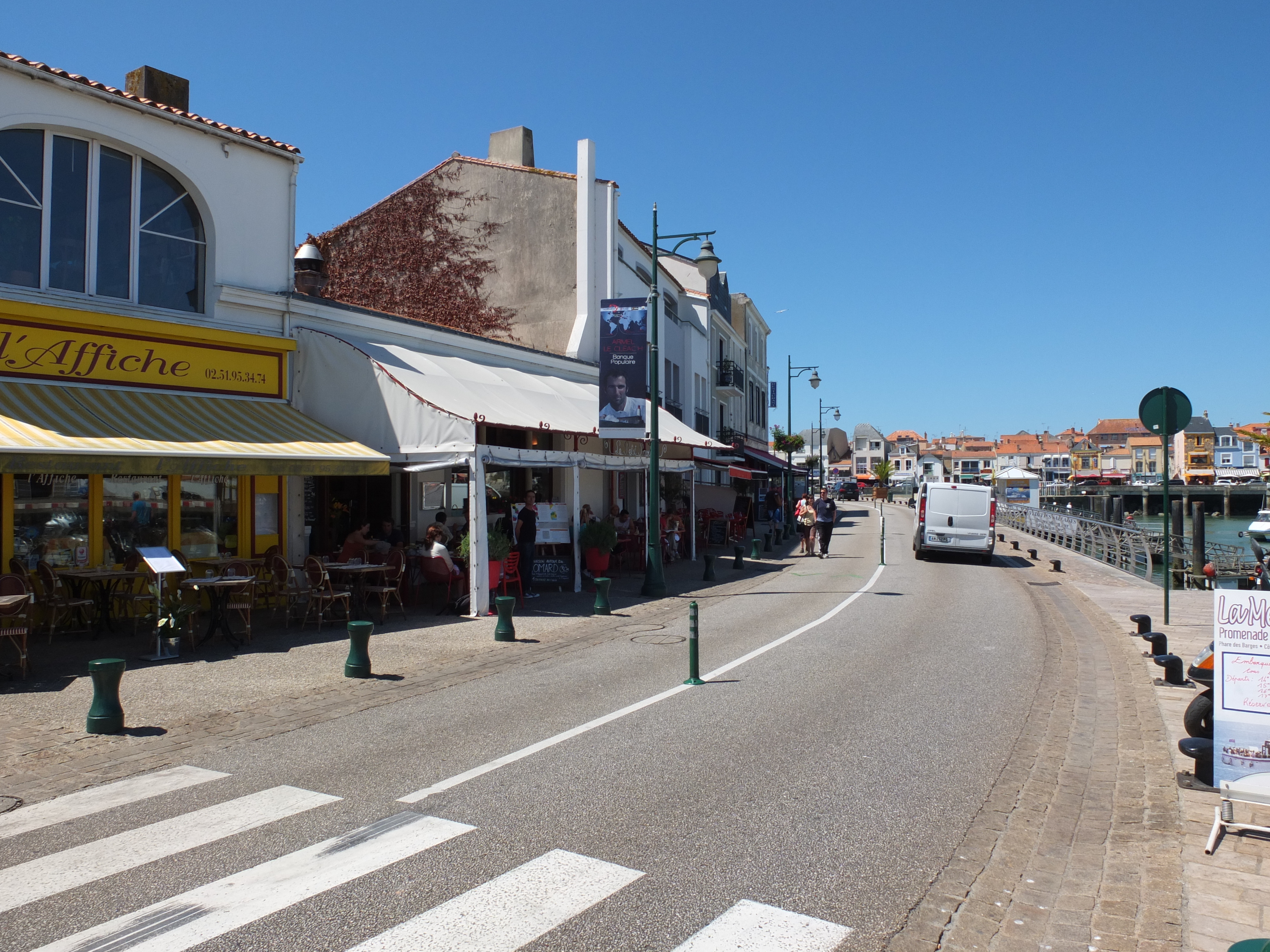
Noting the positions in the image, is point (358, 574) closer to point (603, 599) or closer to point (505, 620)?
point (505, 620)

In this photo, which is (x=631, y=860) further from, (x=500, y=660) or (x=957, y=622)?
(x=957, y=622)

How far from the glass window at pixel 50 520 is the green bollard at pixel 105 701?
556cm

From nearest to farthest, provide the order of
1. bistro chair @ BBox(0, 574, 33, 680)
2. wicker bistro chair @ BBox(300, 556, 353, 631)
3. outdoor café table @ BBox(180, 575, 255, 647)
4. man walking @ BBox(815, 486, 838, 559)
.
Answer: bistro chair @ BBox(0, 574, 33, 680)
outdoor café table @ BBox(180, 575, 255, 647)
wicker bistro chair @ BBox(300, 556, 353, 631)
man walking @ BBox(815, 486, 838, 559)

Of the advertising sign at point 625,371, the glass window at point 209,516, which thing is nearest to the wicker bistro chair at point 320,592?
the glass window at point 209,516

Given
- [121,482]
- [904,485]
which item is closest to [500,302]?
[121,482]

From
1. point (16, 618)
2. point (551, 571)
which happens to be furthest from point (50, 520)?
point (551, 571)

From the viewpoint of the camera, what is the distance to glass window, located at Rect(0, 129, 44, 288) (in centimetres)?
1192

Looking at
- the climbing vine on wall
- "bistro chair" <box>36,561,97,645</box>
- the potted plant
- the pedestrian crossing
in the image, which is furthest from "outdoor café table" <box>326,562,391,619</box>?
the climbing vine on wall

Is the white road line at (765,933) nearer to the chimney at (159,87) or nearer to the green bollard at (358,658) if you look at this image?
the green bollard at (358,658)

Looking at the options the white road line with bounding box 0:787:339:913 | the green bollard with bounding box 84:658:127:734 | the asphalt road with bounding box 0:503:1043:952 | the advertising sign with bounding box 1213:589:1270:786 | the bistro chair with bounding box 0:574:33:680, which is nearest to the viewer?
the asphalt road with bounding box 0:503:1043:952

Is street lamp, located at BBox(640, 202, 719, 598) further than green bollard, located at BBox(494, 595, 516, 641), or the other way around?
street lamp, located at BBox(640, 202, 719, 598)

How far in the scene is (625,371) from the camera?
16203 millimetres

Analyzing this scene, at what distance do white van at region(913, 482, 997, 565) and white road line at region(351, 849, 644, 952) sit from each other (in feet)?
66.4

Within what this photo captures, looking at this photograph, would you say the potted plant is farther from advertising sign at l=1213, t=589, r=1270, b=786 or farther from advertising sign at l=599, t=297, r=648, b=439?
advertising sign at l=1213, t=589, r=1270, b=786
